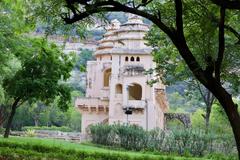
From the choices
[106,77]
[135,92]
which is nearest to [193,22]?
[135,92]

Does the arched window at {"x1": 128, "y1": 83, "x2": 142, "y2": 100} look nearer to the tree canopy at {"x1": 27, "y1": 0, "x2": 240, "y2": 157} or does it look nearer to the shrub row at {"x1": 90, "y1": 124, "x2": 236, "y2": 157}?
the shrub row at {"x1": 90, "y1": 124, "x2": 236, "y2": 157}

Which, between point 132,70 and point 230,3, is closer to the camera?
point 230,3

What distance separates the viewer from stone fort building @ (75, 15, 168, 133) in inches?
1524

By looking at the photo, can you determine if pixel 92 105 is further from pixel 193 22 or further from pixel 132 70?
pixel 193 22

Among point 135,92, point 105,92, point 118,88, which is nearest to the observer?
point 118,88

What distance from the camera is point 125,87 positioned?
3872cm

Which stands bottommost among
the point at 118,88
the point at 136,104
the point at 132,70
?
the point at 136,104

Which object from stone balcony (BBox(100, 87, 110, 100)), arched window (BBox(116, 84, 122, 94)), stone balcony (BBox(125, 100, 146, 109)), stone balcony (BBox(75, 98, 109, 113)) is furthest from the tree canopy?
stone balcony (BBox(100, 87, 110, 100))

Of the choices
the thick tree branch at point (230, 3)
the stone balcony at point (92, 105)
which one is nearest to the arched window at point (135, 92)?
the stone balcony at point (92, 105)

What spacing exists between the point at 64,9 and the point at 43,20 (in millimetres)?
579

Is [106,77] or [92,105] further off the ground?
[106,77]

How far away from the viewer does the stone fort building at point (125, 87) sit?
38.7 meters

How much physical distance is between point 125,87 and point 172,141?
1248cm

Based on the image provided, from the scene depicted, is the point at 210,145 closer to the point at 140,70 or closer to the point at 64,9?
the point at 140,70
